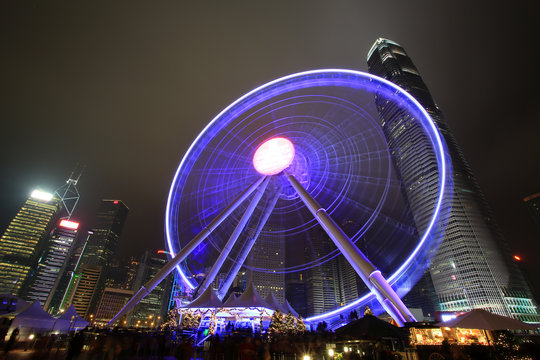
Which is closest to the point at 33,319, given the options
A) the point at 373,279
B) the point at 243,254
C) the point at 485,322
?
the point at 243,254

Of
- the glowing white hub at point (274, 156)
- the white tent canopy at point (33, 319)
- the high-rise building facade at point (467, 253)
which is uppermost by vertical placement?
the high-rise building facade at point (467, 253)

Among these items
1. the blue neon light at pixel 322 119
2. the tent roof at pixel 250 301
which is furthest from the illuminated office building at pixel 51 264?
the tent roof at pixel 250 301

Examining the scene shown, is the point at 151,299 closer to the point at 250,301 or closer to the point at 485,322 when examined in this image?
the point at 250,301

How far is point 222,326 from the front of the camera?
741 inches

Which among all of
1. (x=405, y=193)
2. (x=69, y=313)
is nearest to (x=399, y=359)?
(x=69, y=313)

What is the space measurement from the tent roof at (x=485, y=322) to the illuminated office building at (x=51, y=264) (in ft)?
472

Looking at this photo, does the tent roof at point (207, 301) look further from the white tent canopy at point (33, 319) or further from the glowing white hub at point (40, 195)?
the glowing white hub at point (40, 195)

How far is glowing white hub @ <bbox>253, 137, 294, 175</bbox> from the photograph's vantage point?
63.0 feet

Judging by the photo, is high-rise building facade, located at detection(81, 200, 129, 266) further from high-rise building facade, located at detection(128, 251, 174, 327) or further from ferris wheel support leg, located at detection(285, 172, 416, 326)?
ferris wheel support leg, located at detection(285, 172, 416, 326)

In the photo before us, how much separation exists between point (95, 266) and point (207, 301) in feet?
563

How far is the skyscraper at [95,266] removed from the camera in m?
135

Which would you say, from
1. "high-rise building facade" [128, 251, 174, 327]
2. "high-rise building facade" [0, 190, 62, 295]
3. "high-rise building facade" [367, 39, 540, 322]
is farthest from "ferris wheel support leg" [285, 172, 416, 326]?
"high-rise building facade" [0, 190, 62, 295]

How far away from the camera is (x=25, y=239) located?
11994 centimetres

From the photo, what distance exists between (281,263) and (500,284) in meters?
55.6
